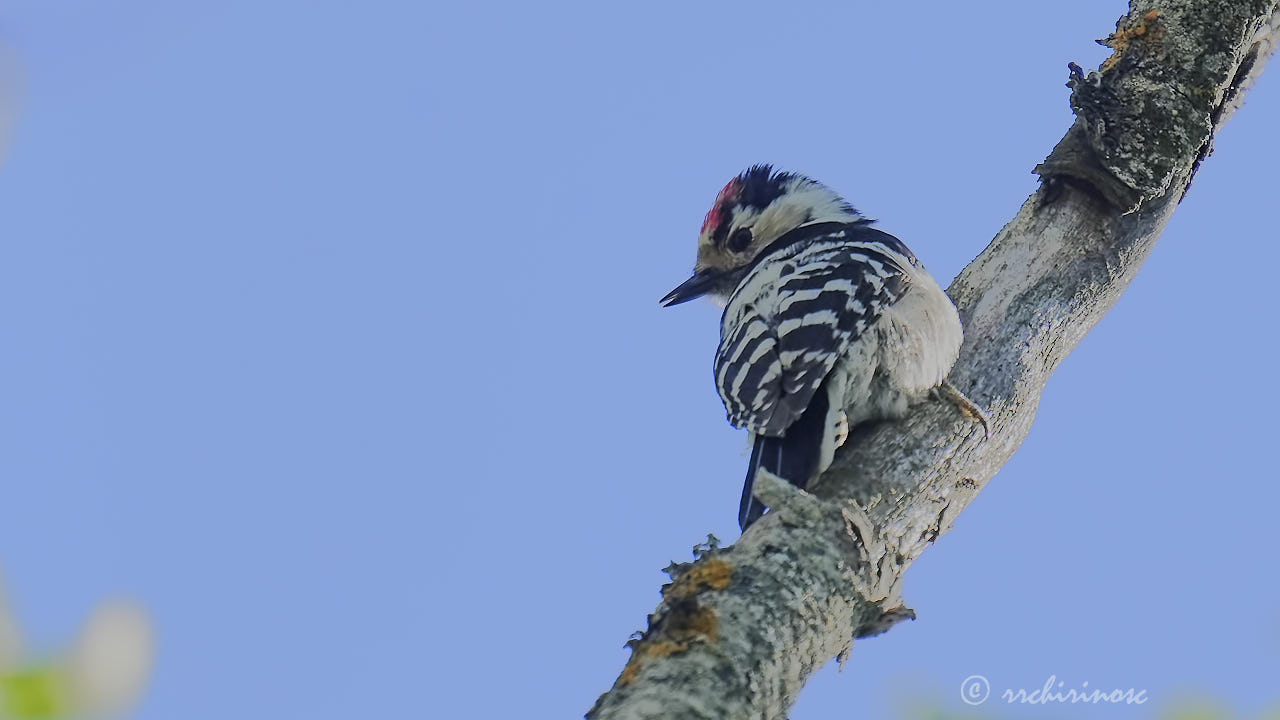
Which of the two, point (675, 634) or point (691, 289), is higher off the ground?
point (691, 289)

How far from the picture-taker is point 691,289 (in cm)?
457

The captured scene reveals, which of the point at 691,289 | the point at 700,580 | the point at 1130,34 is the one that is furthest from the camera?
the point at 691,289

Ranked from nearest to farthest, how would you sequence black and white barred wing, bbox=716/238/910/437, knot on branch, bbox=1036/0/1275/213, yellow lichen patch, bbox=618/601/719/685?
1. yellow lichen patch, bbox=618/601/719/685
2. black and white barred wing, bbox=716/238/910/437
3. knot on branch, bbox=1036/0/1275/213

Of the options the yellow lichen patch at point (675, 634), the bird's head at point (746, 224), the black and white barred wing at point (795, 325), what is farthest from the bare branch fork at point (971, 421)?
the bird's head at point (746, 224)

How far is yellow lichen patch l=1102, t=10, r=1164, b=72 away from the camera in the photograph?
332 centimetres

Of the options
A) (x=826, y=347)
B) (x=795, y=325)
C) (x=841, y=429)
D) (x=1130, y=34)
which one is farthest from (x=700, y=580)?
(x=1130, y=34)

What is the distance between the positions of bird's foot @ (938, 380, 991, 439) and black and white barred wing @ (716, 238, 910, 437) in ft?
0.99

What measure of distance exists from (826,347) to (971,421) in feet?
1.41

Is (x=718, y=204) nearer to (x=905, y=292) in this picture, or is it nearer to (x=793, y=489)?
(x=905, y=292)

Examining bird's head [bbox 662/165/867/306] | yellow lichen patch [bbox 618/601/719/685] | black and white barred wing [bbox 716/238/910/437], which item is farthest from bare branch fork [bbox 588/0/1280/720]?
bird's head [bbox 662/165/867/306]

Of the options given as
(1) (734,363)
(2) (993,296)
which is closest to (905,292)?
(2) (993,296)

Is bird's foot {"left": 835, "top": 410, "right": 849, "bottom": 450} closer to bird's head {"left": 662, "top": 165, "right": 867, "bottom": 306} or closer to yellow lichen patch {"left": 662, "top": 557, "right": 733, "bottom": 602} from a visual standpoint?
yellow lichen patch {"left": 662, "top": 557, "right": 733, "bottom": 602}

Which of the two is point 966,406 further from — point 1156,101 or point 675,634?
point 675,634

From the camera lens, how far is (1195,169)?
3320mm
